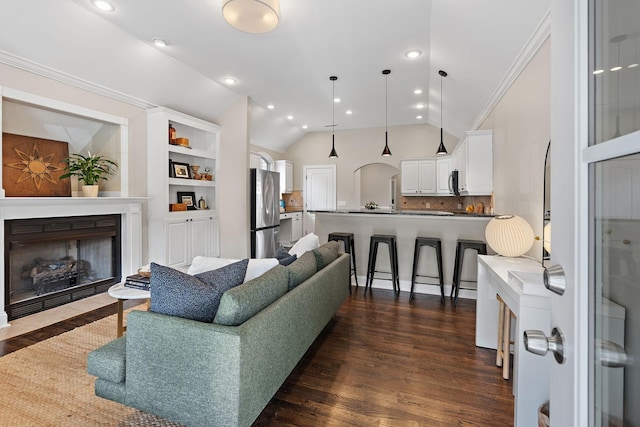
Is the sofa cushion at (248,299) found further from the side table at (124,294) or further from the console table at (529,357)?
the console table at (529,357)

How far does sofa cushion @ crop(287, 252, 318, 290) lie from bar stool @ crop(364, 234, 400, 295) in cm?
178

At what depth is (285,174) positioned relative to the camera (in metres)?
8.33

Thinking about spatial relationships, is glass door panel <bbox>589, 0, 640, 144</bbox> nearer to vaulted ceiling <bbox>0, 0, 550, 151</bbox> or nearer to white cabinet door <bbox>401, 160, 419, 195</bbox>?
vaulted ceiling <bbox>0, 0, 550, 151</bbox>

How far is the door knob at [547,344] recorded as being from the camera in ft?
2.01

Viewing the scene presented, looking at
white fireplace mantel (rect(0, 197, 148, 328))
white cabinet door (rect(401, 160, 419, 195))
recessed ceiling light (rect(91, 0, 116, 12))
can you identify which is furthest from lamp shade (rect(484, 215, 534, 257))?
white cabinet door (rect(401, 160, 419, 195))

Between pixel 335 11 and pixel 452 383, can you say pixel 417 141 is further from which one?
pixel 452 383

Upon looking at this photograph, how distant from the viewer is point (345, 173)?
8094 millimetres

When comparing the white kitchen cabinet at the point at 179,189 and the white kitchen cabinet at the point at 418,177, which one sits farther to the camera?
the white kitchen cabinet at the point at 418,177

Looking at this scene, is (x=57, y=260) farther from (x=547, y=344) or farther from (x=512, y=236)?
(x=512, y=236)

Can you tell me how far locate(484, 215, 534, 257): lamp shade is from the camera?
2521mm

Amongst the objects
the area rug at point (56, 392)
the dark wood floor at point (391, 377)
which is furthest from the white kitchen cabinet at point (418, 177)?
the area rug at point (56, 392)

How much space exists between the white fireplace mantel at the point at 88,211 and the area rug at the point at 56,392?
3.27ft

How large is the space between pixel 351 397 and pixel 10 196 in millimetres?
3855

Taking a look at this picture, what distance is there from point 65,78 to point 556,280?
185 inches
